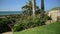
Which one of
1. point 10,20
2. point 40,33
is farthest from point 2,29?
point 40,33

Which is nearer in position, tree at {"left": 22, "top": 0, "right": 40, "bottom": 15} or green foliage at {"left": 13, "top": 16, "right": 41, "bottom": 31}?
green foliage at {"left": 13, "top": 16, "right": 41, "bottom": 31}

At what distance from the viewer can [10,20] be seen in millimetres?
20625

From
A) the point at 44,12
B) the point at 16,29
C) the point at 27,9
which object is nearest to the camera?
the point at 16,29

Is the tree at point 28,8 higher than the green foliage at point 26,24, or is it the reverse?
the tree at point 28,8

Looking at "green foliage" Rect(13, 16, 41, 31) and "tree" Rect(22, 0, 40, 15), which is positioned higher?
"tree" Rect(22, 0, 40, 15)

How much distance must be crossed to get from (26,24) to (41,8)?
826cm

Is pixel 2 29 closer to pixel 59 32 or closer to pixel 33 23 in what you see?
pixel 33 23

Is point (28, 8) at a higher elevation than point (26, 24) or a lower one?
higher

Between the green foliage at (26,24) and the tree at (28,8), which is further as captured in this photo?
the tree at (28,8)

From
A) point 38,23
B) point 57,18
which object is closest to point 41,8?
point 57,18

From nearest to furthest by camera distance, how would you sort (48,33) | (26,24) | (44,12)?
(48,33) < (26,24) < (44,12)

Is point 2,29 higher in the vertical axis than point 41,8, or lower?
lower

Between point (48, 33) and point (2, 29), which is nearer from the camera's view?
point (48, 33)

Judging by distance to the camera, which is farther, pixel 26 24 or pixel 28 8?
pixel 28 8
